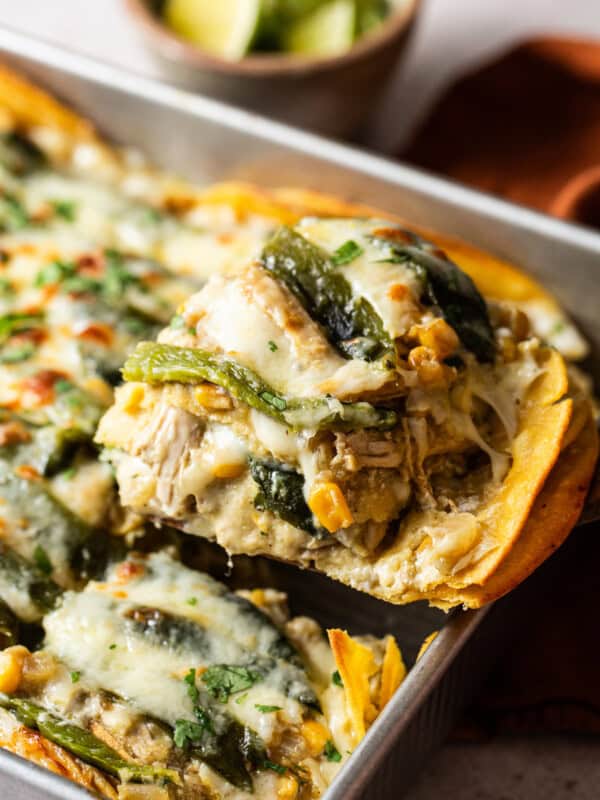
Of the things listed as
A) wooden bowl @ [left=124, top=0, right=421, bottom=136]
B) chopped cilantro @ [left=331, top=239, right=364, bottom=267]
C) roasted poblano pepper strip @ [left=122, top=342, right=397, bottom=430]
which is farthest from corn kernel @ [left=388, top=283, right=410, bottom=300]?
wooden bowl @ [left=124, top=0, right=421, bottom=136]

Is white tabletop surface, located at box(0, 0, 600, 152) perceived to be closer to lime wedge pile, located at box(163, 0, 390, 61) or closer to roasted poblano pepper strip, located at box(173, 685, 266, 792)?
lime wedge pile, located at box(163, 0, 390, 61)

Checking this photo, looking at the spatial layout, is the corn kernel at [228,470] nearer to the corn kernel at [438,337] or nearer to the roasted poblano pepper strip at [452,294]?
the corn kernel at [438,337]

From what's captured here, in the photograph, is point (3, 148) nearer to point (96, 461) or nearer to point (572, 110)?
point (96, 461)

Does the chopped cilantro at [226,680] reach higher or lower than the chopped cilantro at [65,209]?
higher

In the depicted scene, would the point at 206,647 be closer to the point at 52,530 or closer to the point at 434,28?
the point at 52,530

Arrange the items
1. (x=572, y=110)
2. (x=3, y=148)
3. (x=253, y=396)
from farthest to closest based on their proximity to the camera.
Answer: (x=572, y=110)
(x=3, y=148)
(x=253, y=396)

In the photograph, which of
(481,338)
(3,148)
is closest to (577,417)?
(481,338)

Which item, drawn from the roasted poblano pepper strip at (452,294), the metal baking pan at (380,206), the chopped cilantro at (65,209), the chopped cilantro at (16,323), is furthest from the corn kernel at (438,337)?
the chopped cilantro at (65,209)
